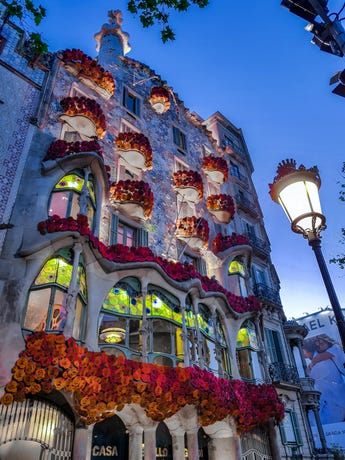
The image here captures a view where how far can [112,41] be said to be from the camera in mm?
23703

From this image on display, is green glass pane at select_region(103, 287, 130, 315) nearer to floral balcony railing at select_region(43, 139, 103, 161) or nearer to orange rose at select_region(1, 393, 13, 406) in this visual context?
orange rose at select_region(1, 393, 13, 406)

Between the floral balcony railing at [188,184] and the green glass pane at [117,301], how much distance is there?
898 centimetres

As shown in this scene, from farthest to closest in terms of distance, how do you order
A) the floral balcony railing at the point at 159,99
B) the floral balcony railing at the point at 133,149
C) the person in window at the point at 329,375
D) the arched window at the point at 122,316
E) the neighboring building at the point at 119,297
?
1. the person in window at the point at 329,375
2. the floral balcony railing at the point at 159,99
3. the floral balcony railing at the point at 133,149
4. the arched window at the point at 122,316
5. the neighboring building at the point at 119,297

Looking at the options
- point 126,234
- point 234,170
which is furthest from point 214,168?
point 126,234

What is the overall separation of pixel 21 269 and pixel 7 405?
3659mm

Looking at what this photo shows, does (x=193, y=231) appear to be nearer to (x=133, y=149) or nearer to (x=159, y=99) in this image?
(x=133, y=149)

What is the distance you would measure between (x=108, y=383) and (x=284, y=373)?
540 inches

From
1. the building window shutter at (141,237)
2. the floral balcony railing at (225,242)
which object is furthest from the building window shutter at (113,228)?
the floral balcony railing at (225,242)

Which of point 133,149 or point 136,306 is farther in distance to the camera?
point 133,149

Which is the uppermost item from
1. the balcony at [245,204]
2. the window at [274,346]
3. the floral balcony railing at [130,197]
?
the balcony at [245,204]

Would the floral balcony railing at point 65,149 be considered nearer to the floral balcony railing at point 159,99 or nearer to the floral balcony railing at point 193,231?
the floral balcony railing at point 193,231

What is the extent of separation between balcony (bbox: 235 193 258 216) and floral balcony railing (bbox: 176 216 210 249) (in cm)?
821

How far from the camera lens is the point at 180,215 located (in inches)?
776

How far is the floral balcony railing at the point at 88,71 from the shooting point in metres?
18.2
